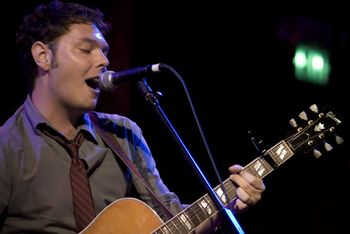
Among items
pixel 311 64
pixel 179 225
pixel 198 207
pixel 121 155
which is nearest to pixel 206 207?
pixel 198 207

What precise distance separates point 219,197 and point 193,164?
1.61 feet

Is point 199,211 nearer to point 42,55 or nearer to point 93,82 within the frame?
point 93,82

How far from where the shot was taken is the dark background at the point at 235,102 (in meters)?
4.06

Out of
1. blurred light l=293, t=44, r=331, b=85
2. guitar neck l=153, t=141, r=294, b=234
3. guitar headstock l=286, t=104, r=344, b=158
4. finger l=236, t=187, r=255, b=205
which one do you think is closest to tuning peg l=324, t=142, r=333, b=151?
guitar headstock l=286, t=104, r=344, b=158

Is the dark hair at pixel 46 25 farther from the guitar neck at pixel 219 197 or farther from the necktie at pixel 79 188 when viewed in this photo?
the guitar neck at pixel 219 197

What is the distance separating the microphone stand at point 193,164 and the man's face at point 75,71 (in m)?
0.62

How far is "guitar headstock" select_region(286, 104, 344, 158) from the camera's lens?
2.18 metres

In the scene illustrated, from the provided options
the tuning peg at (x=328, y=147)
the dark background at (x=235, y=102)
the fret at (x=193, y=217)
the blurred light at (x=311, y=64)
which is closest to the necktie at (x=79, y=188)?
the fret at (x=193, y=217)

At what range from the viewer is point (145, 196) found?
2.47 meters

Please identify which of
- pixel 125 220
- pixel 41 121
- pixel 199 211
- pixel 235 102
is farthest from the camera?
pixel 235 102

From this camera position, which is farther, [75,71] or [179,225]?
[75,71]

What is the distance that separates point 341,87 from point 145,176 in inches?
132

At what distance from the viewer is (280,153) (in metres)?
2.23

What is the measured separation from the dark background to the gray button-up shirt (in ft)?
4.47
